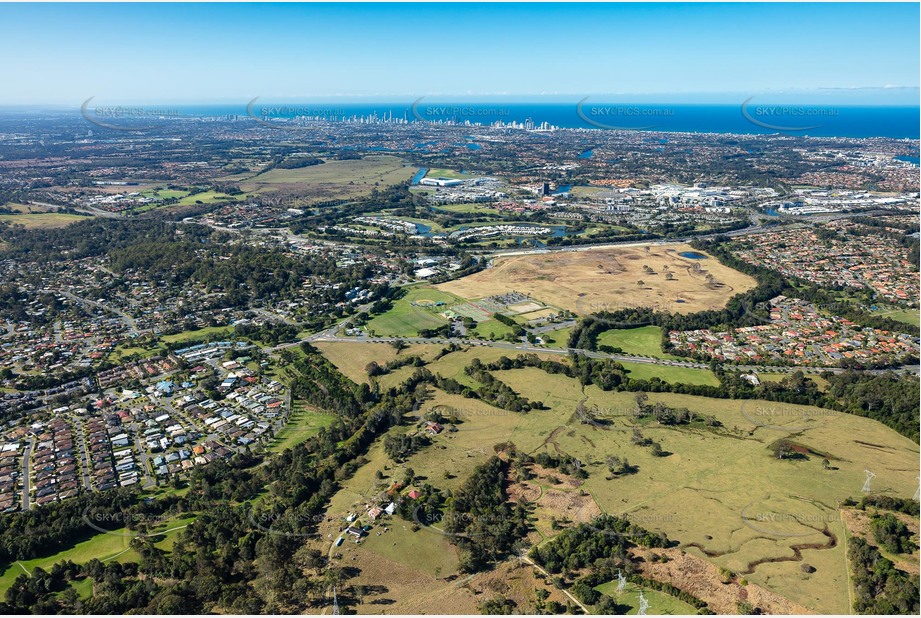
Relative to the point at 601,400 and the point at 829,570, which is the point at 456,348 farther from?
the point at 829,570

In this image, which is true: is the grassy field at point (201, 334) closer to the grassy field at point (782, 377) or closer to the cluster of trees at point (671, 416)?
the cluster of trees at point (671, 416)

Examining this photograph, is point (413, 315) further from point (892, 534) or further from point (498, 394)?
point (892, 534)

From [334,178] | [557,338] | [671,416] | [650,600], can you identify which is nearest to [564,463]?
[671,416]

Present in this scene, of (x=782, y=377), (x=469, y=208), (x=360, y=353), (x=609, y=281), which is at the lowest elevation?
(x=360, y=353)

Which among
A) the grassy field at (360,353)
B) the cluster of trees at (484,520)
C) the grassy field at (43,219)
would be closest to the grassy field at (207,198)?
the grassy field at (43,219)

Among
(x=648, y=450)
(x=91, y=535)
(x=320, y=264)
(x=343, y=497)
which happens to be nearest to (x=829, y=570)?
(x=648, y=450)

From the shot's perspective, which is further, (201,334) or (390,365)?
(201,334)
